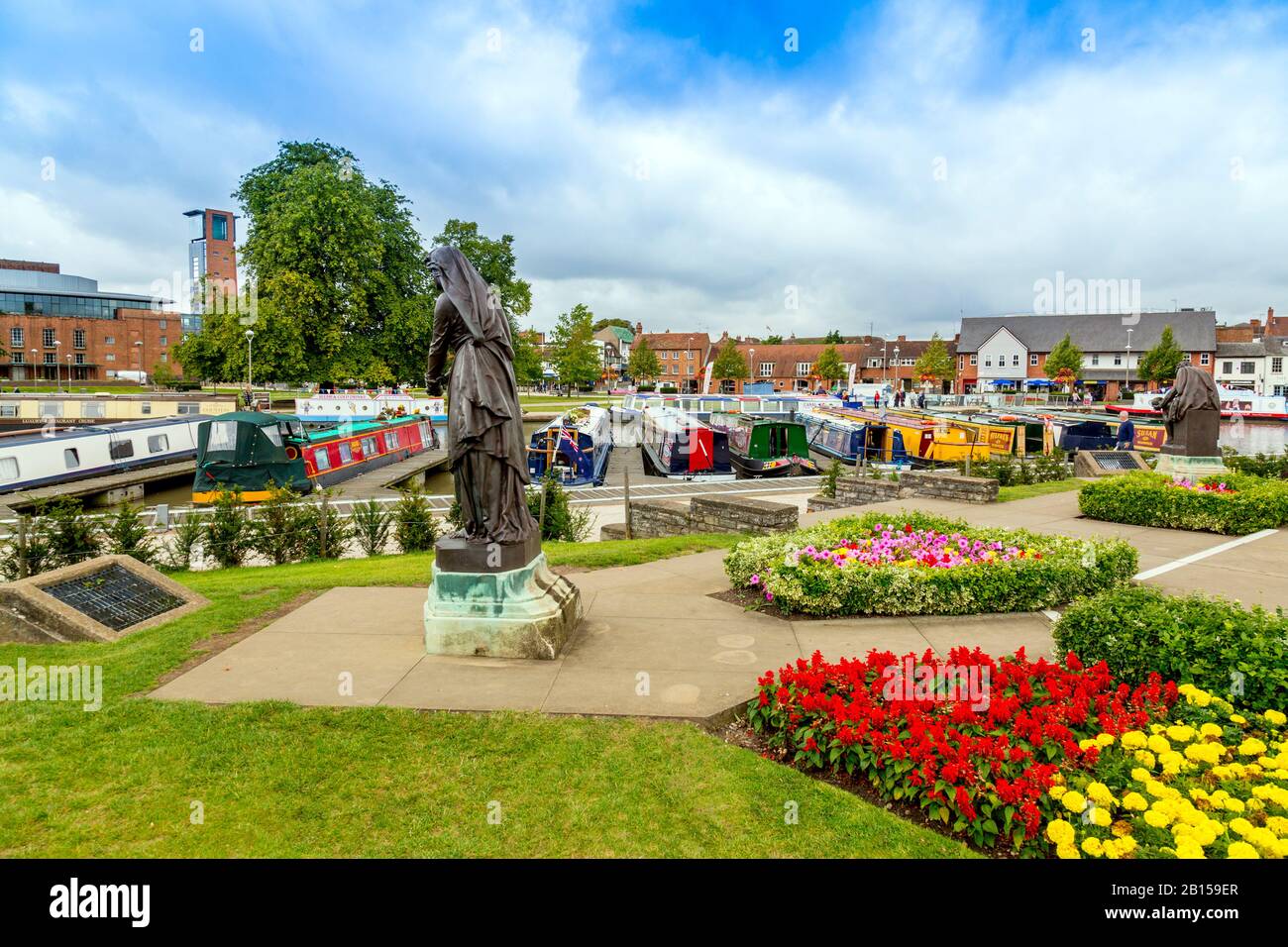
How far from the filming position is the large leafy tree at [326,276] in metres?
35.5

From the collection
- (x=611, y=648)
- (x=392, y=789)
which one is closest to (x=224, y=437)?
(x=611, y=648)

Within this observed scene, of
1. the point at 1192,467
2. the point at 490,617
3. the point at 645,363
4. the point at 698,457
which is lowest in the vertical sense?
the point at 490,617

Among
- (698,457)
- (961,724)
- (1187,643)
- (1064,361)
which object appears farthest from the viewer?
(1064,361)

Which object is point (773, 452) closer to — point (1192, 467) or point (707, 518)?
point (1192, 467)

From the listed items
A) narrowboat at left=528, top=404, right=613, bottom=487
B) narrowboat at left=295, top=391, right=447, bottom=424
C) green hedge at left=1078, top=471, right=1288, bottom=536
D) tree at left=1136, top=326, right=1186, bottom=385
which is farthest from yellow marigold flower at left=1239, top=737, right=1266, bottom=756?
tree at left=1136, top=326, right=1186, bottom=385

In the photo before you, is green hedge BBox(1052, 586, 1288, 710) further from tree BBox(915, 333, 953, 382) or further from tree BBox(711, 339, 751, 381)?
tree BBox(711, 339, 751, 381)

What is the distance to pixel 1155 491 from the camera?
13594 millimetres

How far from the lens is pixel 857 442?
3053 cm

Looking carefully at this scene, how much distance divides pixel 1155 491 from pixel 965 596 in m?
7.99

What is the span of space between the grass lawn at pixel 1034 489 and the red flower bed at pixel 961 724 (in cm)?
1245

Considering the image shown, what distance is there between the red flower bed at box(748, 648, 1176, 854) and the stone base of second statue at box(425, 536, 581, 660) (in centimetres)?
212

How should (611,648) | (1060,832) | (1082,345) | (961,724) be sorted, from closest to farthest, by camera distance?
(1060,832) → (961,724) → (611,648) → (1082,345)

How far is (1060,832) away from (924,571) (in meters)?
4.68

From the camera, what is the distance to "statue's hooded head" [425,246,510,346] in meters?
6.50
